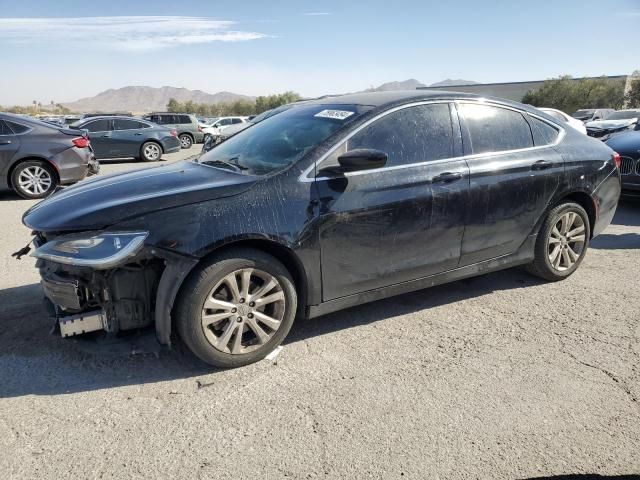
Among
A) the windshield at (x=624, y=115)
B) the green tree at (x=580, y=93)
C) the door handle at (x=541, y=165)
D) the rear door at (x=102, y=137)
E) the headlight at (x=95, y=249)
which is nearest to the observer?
the headlight at (x=95, y=249)

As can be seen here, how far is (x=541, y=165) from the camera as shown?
4.21m

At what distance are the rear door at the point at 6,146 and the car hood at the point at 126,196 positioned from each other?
617cm

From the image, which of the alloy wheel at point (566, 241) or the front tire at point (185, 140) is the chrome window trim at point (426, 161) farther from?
the front tire at point (185, 140)

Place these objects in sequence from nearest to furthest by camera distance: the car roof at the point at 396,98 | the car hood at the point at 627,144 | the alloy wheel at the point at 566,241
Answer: the car roof at the point at 396,98, the alloy wheel at the point at 566,241, the car hood at the point at 627,144

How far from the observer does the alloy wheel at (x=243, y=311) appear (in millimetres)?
2982

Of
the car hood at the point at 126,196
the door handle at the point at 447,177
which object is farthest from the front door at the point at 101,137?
the door handle at the point at 447,177

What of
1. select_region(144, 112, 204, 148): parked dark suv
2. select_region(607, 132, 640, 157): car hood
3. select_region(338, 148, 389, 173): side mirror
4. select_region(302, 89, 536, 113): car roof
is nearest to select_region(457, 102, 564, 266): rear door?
select_region(302, 89, 536, 113): car roof

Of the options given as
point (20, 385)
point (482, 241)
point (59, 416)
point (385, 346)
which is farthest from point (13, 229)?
point (482, 241)

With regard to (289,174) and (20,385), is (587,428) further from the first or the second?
(20,385)

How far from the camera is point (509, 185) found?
4008 mm

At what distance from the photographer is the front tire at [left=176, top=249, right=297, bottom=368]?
9.51ft

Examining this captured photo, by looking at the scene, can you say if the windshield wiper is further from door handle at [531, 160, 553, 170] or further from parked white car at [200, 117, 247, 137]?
parked white car at [200, 117, 247, 137]

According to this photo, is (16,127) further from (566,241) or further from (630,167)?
(630,167)

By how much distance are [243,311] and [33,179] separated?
7.55 metres
